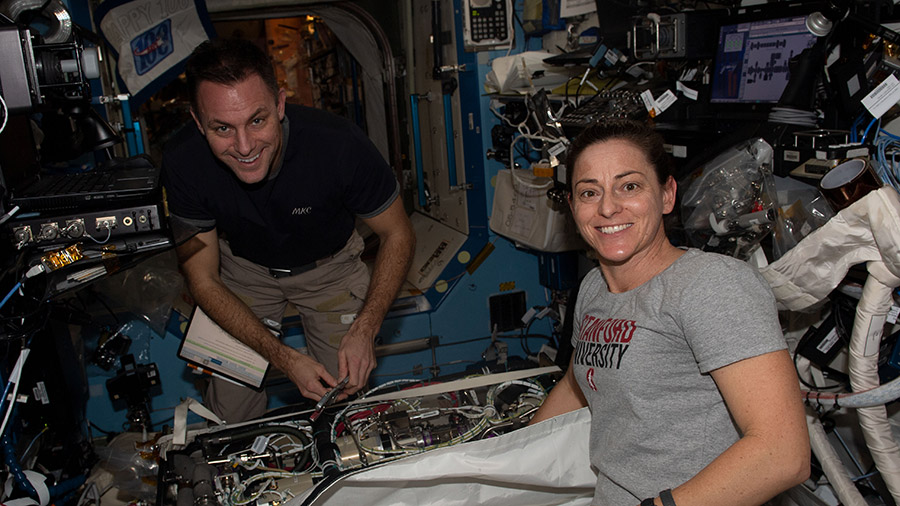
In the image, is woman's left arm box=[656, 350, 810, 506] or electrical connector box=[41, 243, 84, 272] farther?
electrical connector box=[41, 243, 84, 272]

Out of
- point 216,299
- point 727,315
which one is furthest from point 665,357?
point 216,299

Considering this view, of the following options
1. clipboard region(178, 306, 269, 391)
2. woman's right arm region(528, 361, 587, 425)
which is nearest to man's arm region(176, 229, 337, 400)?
clipboard region(178, 306, 269, 391)

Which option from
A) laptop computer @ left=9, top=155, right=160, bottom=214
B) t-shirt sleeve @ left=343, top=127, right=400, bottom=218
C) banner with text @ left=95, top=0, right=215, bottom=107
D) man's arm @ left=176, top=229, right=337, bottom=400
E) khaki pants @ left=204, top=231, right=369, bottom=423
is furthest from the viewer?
banner with text @ left=95, top=0, right=215, bottom=107

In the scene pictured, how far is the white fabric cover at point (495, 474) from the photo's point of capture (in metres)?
1.65

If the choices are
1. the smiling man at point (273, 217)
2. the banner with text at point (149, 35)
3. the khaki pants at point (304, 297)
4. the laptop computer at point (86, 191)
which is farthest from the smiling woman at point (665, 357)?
the banner with text at point (149, 35)

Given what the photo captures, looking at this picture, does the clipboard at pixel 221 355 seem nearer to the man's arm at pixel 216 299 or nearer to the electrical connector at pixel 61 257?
the man's arm at pixel 216 299

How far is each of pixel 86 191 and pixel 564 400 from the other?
1.41m

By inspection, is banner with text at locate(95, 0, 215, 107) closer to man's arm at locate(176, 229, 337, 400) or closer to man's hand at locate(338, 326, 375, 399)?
man's arm at locate(176, 229, 337, 400)

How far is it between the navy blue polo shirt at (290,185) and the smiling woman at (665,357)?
3.49 feet

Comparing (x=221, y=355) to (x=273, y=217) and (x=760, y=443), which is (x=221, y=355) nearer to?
(x=273, y=217)

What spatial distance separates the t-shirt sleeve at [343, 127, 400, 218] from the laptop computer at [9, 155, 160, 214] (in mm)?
845

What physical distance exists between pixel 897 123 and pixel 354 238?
221cm

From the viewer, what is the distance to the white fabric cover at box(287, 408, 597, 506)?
5.41 feet

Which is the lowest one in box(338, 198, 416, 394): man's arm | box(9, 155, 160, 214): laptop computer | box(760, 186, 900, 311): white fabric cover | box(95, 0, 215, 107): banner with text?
box(338, 198, 416, 394): man's arm
